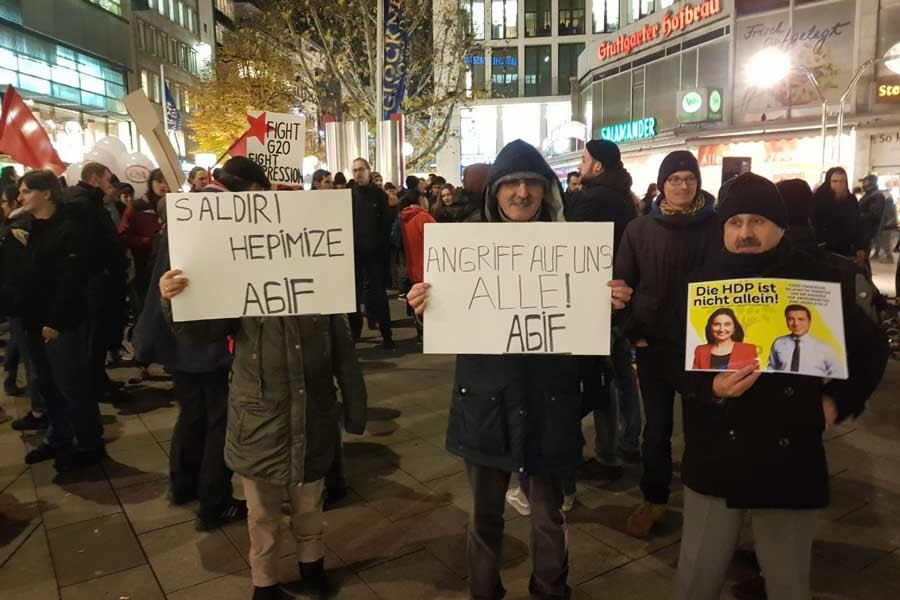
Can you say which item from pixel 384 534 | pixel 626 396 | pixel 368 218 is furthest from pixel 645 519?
pixel 368 218

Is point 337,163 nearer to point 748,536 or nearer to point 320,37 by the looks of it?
point 320,37

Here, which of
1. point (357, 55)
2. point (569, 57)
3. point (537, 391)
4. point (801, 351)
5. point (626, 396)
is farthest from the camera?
point (569, 57)

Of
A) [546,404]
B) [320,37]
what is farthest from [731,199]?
[320,37]

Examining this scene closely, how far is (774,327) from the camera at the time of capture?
2.31m

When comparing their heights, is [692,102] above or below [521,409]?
above

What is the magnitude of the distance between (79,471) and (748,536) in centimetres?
457

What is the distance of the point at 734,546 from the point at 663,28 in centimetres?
2947

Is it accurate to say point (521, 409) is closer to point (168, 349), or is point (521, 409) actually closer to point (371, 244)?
point (168, 349)

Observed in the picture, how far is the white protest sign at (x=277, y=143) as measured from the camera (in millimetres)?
6375

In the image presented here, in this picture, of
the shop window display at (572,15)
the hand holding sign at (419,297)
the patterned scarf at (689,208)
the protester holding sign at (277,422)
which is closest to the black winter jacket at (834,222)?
the patterned scarf at (689,208)

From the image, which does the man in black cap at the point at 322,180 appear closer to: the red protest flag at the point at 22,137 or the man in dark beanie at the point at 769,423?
the red protest flag at the point at 22,137

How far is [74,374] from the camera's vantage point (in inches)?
194

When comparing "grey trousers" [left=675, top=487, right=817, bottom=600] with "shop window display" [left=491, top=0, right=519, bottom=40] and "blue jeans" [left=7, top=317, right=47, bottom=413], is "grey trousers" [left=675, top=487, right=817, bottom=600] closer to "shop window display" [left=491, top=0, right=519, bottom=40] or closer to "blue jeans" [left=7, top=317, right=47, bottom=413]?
"blue jeans" [left=7, top=317, right=47, bottom=413]

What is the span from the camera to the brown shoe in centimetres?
396
